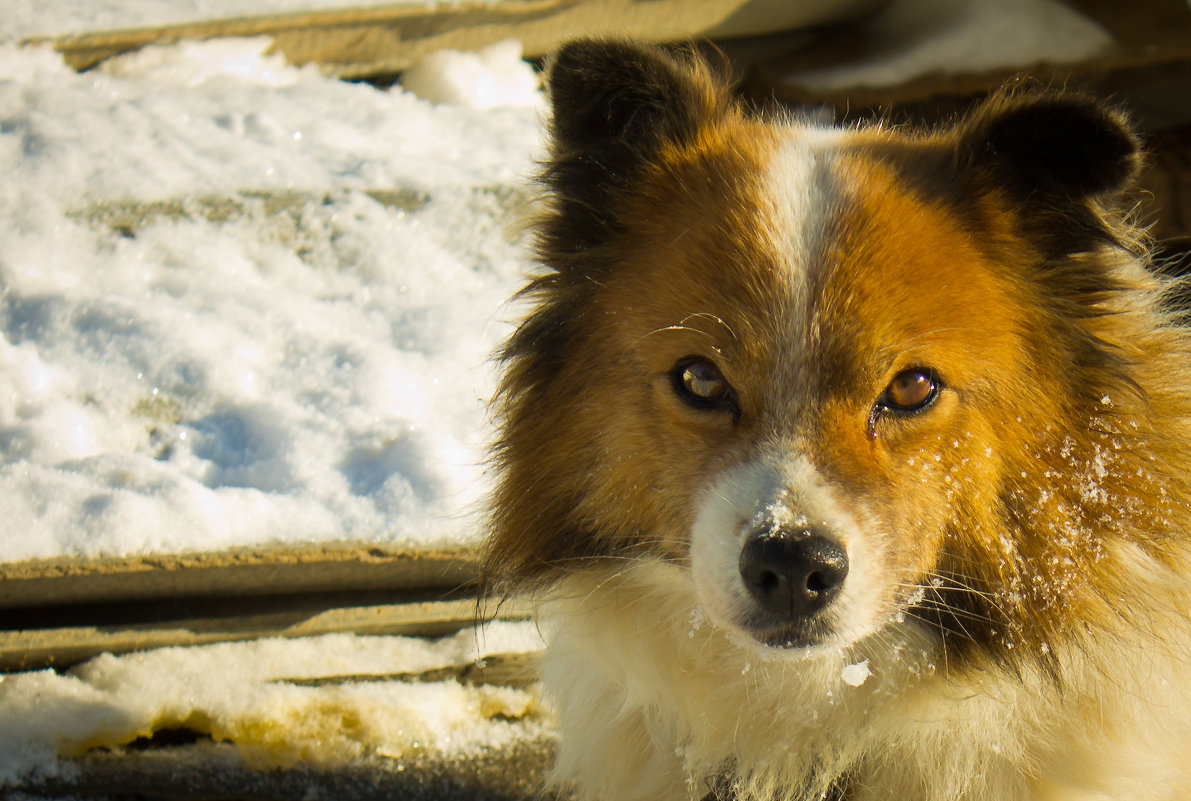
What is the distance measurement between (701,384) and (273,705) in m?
1.48

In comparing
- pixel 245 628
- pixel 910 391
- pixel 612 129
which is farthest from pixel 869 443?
pixel 245 628

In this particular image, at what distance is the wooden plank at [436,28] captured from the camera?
13.1ft

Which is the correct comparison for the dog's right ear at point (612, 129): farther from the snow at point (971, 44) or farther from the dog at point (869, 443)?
the snow at point (971, 44)

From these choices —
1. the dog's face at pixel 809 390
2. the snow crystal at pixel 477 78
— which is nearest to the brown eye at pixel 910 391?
the dog's face at pixel 809 390

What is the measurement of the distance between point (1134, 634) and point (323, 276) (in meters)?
2.65

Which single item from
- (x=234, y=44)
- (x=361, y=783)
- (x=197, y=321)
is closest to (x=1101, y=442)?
(x=361, y=783)

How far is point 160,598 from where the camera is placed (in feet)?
8.94

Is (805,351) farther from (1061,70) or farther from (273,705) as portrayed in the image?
(1061,70)

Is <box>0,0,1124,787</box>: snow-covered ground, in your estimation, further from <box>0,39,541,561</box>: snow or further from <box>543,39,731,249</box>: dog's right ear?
<box>543,39,731,249</box>: dog's right ear

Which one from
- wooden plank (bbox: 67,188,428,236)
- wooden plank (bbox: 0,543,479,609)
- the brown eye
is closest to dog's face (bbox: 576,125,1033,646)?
the brown eye

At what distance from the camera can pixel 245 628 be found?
274 centimetres

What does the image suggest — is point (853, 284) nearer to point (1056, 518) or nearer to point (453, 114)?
point (1056, 518)

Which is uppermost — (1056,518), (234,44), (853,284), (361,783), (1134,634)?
(234,44)

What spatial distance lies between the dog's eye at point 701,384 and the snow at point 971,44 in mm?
2772
